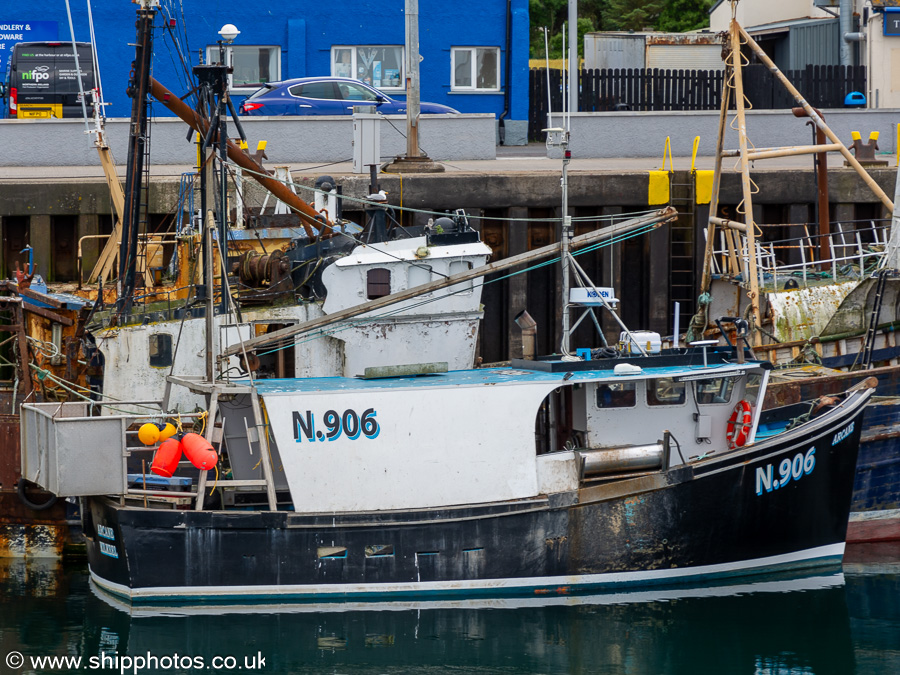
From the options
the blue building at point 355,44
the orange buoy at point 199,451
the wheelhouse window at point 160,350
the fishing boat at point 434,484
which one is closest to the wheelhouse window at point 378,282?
the fishing boat at point 434,484

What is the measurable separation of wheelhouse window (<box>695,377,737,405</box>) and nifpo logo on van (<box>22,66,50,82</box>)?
15.2 metres

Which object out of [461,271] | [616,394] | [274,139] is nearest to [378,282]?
[461,271]

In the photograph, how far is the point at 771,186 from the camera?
17.5m

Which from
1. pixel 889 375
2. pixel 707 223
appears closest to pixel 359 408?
pixel 889 375

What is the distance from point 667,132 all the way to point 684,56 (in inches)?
445

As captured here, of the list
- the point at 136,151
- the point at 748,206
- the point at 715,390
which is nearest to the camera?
the point at 715,390

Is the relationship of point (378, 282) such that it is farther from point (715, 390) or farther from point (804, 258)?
point (804, 258)

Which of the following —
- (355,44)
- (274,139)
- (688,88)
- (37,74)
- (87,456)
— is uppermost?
(355,44)

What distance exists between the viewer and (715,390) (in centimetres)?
1288

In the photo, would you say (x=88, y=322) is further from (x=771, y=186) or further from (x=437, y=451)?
(x=771, y=186)

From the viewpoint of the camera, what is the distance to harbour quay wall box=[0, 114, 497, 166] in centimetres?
1927

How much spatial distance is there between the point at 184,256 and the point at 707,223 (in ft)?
24.1

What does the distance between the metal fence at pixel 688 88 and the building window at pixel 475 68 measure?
1.47 m

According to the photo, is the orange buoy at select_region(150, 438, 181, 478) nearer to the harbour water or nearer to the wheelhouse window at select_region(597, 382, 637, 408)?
the harbour water
